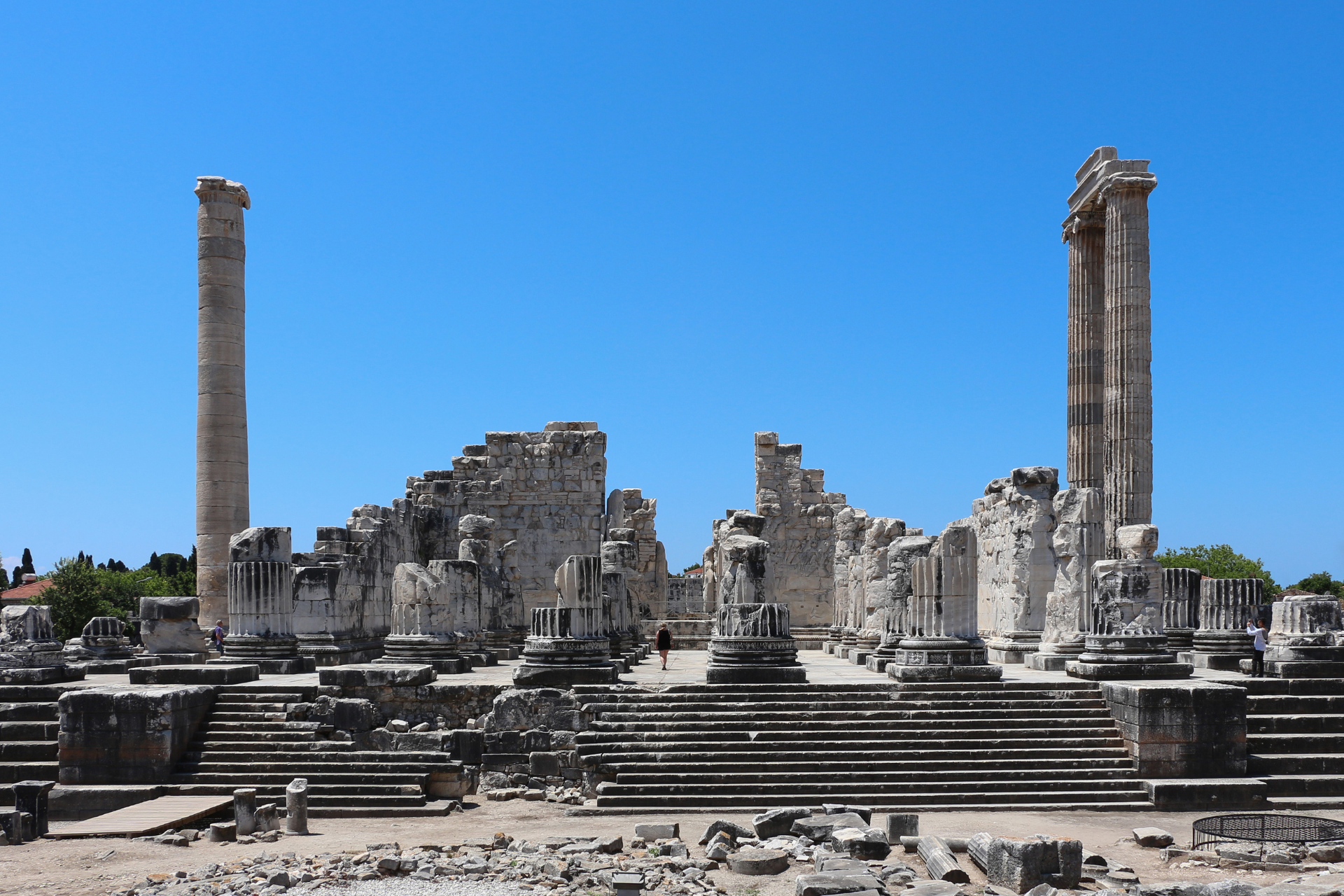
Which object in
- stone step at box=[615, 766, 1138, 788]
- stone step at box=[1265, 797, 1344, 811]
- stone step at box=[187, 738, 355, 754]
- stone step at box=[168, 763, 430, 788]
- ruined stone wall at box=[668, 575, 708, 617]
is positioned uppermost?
stone step at box=[187, 738, 355, 754]

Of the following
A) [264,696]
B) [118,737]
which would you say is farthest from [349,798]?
[118,737]

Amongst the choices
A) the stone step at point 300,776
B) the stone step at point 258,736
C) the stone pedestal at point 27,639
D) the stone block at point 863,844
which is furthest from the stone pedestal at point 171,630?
the stone block at point 863,844

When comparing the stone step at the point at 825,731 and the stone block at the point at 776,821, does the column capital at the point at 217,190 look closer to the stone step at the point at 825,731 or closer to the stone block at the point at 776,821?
the stone step at the point at 825,731

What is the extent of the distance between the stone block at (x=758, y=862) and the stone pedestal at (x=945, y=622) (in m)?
5.20

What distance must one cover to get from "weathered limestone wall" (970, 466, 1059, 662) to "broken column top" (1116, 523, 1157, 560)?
1.36 metres

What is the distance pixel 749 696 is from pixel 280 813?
562cm

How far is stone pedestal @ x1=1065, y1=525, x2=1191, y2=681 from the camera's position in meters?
14.5

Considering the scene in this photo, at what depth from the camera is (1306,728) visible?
13469 mm

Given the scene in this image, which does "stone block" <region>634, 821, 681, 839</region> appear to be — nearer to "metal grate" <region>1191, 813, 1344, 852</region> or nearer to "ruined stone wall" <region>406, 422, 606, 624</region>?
"metal grate" <region>1191, 813, 1344, 852</region>

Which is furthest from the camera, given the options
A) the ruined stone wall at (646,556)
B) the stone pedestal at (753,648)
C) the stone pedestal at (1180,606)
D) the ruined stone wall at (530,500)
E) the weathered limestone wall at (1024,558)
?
the ruined stone wall at (646,556)

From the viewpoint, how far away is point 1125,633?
1485 centimetres

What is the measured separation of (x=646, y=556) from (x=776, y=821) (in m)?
18.5

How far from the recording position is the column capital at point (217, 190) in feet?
76.7

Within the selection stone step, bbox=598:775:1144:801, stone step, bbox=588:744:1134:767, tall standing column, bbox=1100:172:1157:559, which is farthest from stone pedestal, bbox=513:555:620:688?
tall standing column, bbox=1100:172:1157:559
